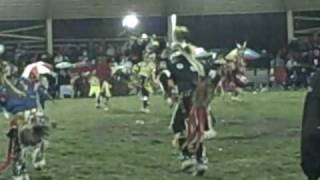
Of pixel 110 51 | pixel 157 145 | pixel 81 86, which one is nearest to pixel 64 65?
pixel 81 86

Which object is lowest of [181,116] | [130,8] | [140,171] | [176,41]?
[140,171]

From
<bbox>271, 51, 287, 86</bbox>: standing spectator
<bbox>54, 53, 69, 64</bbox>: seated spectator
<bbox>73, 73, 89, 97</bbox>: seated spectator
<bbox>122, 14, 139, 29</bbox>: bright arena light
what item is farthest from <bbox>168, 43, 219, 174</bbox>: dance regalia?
<bbox>122, 14, 139, 29</bbox>: bright arena light

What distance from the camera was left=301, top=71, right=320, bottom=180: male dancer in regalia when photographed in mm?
5789

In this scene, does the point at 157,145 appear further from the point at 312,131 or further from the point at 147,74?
the point at 312,131

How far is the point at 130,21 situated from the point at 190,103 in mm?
31717

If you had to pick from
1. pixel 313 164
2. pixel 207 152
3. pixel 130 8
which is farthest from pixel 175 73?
pixel 130 8

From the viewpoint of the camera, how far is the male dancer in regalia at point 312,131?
5789 mm

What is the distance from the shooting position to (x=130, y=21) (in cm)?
4472

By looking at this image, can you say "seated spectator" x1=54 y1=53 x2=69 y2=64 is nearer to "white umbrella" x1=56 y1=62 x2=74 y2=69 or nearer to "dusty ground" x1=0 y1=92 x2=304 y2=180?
"white umbrella" x1=56 y1=62 x2=74 y2=69

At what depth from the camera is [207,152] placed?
628 inches

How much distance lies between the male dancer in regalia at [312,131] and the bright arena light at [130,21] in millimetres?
38461

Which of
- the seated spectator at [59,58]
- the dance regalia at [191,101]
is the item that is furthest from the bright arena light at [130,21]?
the dance regalia at [191,101]

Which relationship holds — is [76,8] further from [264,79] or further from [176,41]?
[176,41]

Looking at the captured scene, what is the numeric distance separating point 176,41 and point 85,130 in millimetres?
7776
